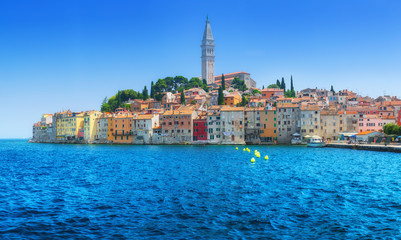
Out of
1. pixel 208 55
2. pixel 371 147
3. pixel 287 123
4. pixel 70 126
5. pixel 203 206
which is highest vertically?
pixel 208 55

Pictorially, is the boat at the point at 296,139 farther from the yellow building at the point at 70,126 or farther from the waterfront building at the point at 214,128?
the yellow building at the point at 70,126

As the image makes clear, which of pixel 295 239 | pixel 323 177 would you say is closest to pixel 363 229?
pixel 295 239

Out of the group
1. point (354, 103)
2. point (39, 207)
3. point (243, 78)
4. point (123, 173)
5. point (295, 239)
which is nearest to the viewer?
point (295, 239)

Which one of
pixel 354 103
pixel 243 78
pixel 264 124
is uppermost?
pixel 243 78

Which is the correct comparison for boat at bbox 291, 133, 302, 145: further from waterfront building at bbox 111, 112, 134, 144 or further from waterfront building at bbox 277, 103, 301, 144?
waterfront building at bbox 111, 112, 134, 144

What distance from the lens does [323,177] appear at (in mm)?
28641

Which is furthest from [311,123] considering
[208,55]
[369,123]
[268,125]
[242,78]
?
[208,55]

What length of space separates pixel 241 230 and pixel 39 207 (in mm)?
10925

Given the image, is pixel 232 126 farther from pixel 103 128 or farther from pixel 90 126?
pixel 90 126

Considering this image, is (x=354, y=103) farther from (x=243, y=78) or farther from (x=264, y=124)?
(x=243, y=78)

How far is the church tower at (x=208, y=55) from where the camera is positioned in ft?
615

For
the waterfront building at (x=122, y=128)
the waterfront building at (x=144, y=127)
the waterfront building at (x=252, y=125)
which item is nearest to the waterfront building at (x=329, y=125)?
the waterfront building at (x=252, y=125)

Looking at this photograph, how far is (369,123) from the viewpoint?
272ft

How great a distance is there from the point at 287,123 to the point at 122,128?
45612mm
